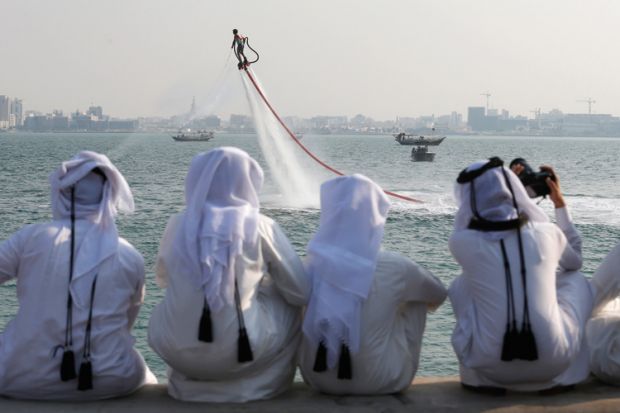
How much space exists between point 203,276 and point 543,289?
57.5 inches

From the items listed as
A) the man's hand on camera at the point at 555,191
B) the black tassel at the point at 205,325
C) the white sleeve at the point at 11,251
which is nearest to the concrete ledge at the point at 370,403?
the black tassel at the point at 205,325

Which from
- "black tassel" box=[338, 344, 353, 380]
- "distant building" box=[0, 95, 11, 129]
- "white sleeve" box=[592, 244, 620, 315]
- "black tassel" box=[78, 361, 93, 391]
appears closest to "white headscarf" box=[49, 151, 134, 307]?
"black tassel" box=[78, 361, 93, 391]

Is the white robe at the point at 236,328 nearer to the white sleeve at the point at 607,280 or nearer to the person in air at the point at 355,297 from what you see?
the person in air at the point at 355,297

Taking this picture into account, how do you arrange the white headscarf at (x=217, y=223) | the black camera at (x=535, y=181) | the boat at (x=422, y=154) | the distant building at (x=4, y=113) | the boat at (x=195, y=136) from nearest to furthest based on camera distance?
the white headscarf at (x=217, y=223) < the black camera at (x=535, y=181) < the boat at (x=422, y=154) < the boat at (x=195, y=136) < the distant building at (x=4, y=113)

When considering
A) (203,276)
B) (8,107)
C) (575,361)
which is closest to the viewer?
(203,276)

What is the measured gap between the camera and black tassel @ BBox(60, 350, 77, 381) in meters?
3.95

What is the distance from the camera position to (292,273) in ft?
13.4

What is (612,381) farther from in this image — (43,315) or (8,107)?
(8,107)

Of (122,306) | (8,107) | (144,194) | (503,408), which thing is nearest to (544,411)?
(503,408)

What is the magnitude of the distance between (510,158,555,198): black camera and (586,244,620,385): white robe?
0.43m

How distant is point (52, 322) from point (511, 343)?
77.3 inches

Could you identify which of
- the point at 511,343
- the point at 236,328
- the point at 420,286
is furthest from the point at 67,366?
the point at 511,343

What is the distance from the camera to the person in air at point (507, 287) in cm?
400

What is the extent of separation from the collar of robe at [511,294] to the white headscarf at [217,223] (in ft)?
3.13
